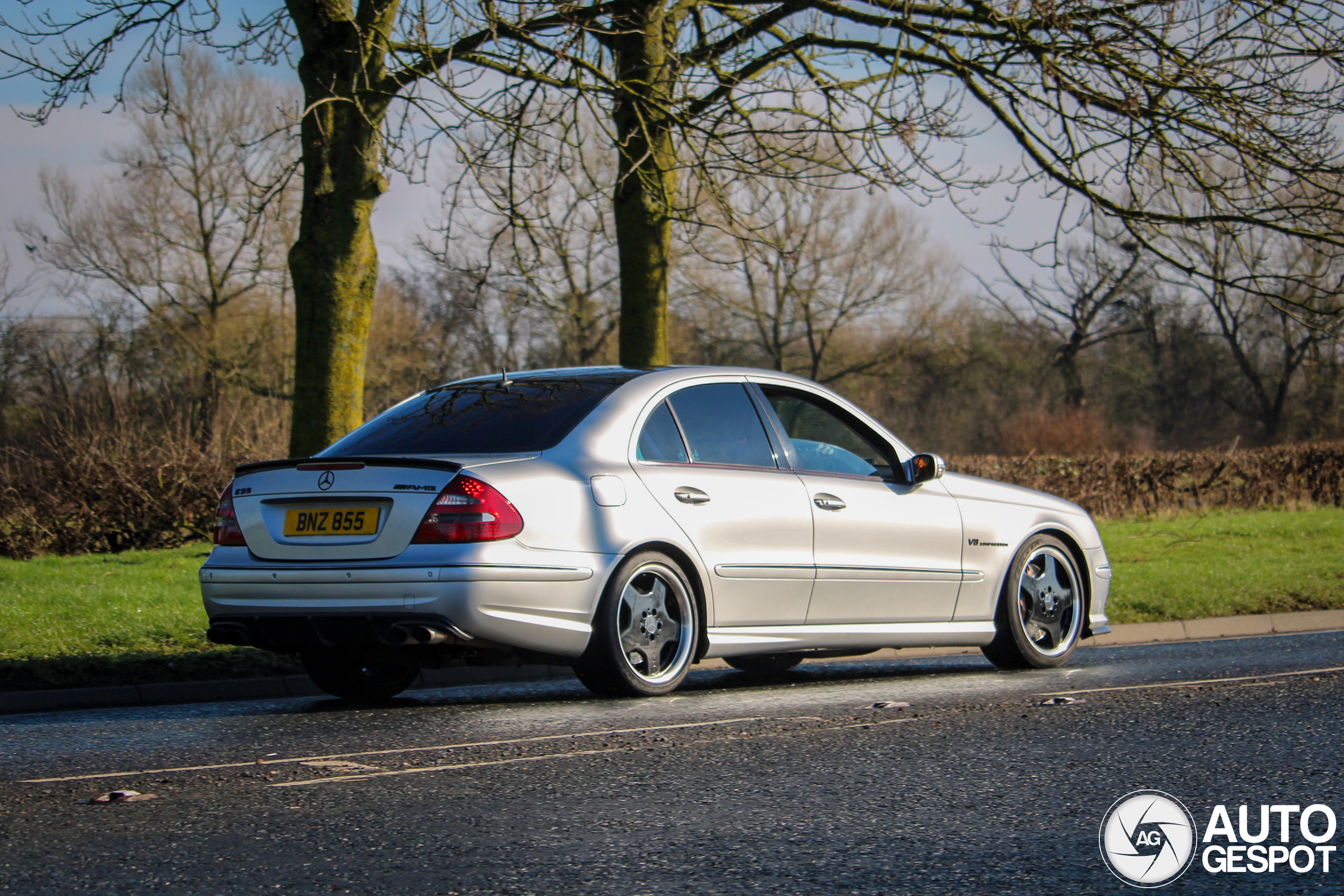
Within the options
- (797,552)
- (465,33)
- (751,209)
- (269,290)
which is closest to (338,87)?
(465,33)

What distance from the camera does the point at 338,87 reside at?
12.2m

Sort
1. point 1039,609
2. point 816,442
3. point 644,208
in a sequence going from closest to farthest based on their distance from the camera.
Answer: point 816,442, point 1039,609, point 644,208

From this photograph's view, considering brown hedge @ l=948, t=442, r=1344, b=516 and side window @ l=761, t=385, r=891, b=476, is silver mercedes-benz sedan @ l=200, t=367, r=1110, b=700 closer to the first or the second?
side window @ l=761, t=385, r=891, b=476

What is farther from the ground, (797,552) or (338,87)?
(338,87)

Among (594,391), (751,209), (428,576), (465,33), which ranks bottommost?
(428,576)

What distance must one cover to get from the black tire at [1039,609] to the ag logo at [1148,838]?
3.60m

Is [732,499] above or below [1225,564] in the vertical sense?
above

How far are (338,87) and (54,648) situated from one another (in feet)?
21.1

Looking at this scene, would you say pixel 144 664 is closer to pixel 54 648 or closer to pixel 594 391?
pixel 54 648

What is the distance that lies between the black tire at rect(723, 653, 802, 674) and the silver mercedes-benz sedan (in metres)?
1.03

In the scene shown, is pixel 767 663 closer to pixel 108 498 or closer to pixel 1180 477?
pixel 108 498

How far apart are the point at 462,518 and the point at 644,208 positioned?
826cm

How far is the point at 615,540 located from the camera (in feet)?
19.0

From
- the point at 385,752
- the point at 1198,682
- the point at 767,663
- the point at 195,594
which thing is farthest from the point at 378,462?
the point at 195,594
